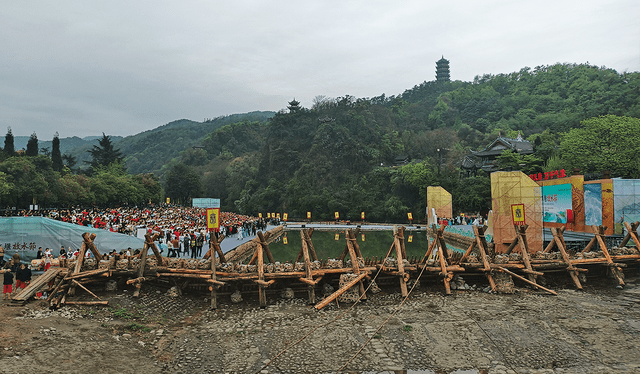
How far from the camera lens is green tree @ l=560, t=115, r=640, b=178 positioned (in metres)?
31.9

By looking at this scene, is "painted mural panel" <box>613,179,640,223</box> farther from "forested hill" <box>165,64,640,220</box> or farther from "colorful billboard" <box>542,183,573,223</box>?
"forested hill" <box>165,64,640,220</box>

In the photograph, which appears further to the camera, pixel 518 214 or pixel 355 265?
pixel 518 214

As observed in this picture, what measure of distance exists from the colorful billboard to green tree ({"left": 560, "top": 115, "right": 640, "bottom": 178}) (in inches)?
438

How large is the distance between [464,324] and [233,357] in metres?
5.95

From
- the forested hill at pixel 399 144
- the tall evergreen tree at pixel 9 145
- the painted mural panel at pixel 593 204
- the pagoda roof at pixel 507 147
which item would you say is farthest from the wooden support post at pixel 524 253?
the tall evergreen tree at pixel 9 145

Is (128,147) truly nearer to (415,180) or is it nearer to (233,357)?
(415,180)

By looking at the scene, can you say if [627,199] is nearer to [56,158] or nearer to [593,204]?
[593,204]

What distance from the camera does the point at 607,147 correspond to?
33656mm

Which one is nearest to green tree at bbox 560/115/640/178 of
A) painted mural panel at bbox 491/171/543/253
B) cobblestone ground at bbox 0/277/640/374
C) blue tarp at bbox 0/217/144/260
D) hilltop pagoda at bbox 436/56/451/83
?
painted mural panel at bbox 491/171/543/253

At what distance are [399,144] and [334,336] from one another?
64294 millimetres

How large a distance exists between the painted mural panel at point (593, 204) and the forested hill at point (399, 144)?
713 inches

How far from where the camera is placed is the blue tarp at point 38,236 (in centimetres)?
1495

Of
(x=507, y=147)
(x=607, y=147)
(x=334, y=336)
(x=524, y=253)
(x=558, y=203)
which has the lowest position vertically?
(x=334, y=336)

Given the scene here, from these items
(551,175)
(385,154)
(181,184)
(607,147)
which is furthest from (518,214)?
(181,184)
